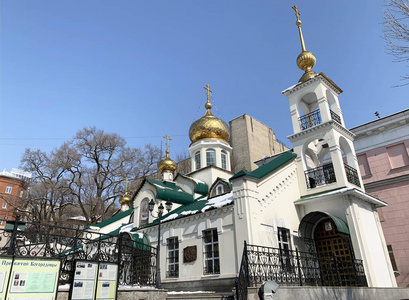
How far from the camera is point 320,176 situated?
13555mm

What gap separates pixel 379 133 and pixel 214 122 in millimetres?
10482

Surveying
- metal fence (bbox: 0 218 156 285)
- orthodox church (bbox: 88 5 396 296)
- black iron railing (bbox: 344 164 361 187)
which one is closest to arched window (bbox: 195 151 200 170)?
orthodox church (bbox: 88 5 396 296)

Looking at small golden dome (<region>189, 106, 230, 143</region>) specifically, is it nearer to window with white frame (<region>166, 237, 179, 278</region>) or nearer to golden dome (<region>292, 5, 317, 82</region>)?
golden dome (<region>292, 5, 317, 82</region>)

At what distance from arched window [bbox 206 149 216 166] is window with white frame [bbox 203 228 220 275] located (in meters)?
8.29

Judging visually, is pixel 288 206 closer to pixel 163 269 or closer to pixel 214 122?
pixel 163 269

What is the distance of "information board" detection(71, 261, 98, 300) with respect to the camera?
5969 millimetres

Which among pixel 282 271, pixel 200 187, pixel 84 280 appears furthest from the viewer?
pixel 200 187

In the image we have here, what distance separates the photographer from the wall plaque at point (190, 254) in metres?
12.6

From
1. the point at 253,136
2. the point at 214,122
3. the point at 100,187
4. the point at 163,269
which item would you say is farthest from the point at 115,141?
the point at 163,269

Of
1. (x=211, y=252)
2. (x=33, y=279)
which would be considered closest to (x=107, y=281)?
(x=33, y=279)

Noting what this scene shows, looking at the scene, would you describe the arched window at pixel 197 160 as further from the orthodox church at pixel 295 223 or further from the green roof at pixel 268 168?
the green roof at pixel 268 168

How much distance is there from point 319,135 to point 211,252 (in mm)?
7130

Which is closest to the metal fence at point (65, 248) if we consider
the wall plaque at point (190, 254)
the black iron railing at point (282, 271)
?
the wall plaque at point (190, 254)

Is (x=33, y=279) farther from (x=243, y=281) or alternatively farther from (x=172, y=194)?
(x=172, y=194)
